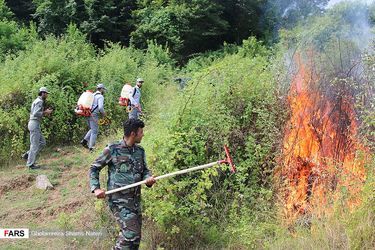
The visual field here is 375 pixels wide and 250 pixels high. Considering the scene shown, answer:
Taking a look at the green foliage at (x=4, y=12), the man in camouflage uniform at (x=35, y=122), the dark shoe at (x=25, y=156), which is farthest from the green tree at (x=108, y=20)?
the man in camouflage uniform at (x=35, y=122)

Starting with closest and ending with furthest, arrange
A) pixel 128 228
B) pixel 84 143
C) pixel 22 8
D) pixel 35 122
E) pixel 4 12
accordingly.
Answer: pixel 128 228 → pixel 35 122 → pixel 84 143 → pixel 4 12 → pixel 22 8

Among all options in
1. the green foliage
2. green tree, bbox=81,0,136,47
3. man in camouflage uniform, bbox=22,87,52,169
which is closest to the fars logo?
man in camouflage uniform, bbox=22,87,52,169

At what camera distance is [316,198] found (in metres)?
6.65

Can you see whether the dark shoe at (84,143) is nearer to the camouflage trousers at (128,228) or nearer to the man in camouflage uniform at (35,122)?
the man in camouflage uniform at (35,122)

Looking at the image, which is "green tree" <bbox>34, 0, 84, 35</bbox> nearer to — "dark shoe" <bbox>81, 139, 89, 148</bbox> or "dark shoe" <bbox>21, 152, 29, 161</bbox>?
"dark shoe" <bbox>81, 139, 89, 148</bbox>

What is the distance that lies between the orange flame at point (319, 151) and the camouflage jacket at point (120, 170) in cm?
237

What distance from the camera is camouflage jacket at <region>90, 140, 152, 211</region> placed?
555 centimetres

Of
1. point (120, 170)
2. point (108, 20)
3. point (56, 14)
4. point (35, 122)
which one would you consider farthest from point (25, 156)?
point (56, 14)

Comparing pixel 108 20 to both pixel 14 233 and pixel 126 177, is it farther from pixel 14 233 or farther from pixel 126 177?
pixel 126 177

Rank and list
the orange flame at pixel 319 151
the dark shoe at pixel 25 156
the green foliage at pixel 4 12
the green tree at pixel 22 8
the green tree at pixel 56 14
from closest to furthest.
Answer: the orange flame at pixel 319 151, the dark shoe at pixel 25 156, the green foliage at pixel 4 12, the green tree at pixel 56 14, the green tree at pixel 22 8

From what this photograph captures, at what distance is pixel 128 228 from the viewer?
215 inches

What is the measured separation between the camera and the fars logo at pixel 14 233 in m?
7.53

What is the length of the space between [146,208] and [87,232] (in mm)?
1073

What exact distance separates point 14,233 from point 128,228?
313 cm
